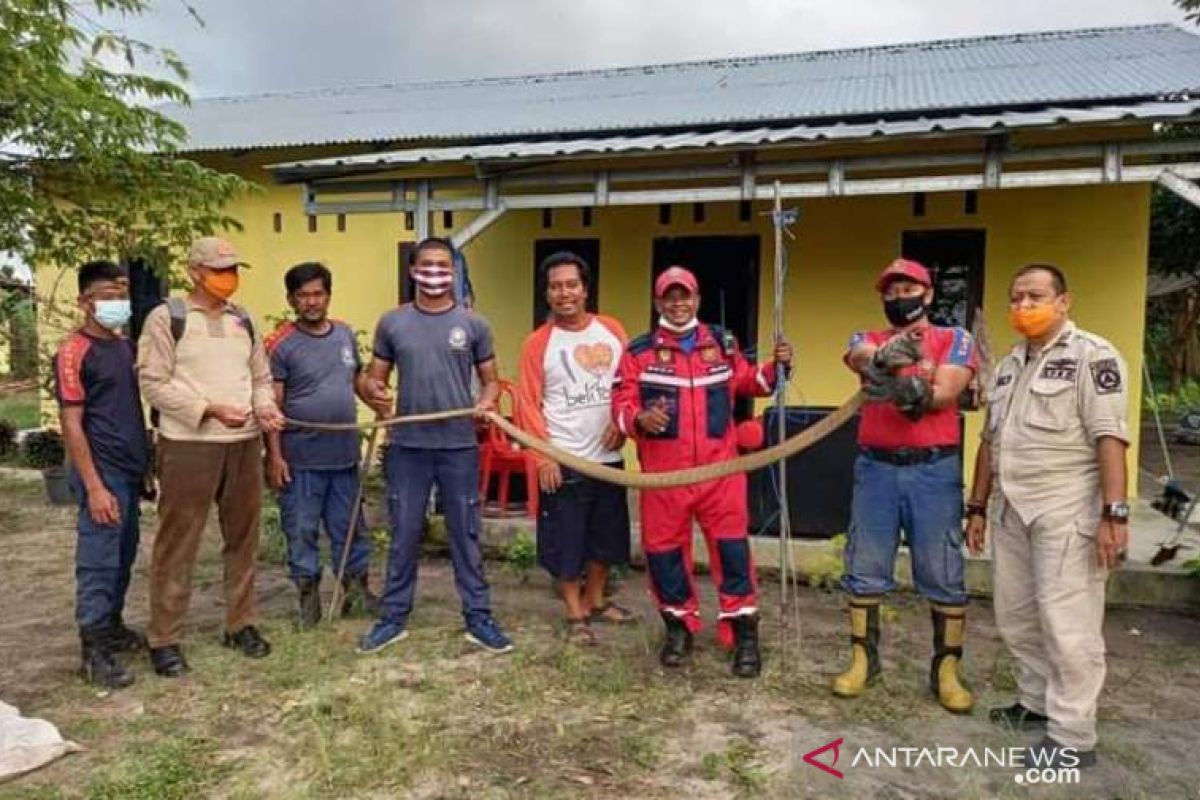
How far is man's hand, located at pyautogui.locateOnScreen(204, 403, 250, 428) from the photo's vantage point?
3420mm

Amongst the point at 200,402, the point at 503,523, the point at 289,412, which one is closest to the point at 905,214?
the point at 503,523

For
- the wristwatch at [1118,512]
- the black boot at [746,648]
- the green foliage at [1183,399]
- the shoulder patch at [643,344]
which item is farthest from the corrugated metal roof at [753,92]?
the wristwatch at [1118,512]

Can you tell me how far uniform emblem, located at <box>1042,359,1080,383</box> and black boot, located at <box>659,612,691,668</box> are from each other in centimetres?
174

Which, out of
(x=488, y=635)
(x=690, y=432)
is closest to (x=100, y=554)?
(x=488, y=635)

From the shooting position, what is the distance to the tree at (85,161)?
4.48m

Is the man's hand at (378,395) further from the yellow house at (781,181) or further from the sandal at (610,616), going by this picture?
the yellow house at (781,181)

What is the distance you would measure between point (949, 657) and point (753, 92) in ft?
19.7

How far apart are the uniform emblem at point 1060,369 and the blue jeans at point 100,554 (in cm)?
344

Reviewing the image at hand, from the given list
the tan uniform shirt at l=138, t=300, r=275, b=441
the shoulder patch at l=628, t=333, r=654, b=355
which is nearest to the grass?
the tan uniform shirt at l=138, t=300, r=275, b=441

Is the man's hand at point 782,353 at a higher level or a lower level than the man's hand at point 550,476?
higher

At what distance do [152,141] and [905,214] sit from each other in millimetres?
5401

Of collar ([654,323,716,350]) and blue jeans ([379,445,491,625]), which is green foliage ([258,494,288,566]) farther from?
collar ([654,323,716,350])

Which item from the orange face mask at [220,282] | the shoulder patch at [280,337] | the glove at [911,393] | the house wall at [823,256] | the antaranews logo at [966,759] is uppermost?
the house wall at [823,256]

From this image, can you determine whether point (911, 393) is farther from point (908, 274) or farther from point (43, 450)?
point (43, 450)
